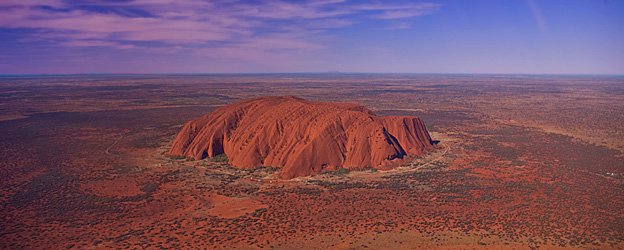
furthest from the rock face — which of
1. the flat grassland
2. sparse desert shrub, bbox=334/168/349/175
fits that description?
the flat grassland

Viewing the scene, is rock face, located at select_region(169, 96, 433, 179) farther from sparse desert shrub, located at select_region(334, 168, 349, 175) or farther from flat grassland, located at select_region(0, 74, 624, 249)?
flat grassland, located at select_region(0, 74, 624, 249)

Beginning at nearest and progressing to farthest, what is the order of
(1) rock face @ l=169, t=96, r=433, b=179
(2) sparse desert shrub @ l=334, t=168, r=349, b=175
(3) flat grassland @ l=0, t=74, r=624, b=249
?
(3) flat grassland @ l=0, t=74, r=624, b=249 < (2) sparse desert shrub @ l=334, t=168, r=349, b=175 < (1) rock face @ l=169, t=96, r=433, b=179

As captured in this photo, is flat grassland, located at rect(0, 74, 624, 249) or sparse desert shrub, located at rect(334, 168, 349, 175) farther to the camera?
sparse desert shrub, located at rect(334, 168, 349, 175)

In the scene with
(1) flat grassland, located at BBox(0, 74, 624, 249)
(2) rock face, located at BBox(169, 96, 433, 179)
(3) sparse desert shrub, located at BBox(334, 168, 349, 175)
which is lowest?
(1) flat grassland, located at BBox(0, 74, 624, 249)

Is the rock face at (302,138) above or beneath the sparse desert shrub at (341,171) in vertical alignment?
above

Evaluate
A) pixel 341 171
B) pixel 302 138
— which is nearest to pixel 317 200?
A: pixel 341 171

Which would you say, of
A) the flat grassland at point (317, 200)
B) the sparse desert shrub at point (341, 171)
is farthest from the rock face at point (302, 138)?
the flat grassland at point (317, 200)

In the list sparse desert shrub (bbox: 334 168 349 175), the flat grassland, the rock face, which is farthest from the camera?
the rock face

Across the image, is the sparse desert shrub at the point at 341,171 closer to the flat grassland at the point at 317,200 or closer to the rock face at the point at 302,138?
the flat grassland at the point at 317,200

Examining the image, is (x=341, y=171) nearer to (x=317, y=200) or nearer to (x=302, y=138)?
(x=302, y=138)

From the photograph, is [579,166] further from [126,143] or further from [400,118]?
[126,143]
